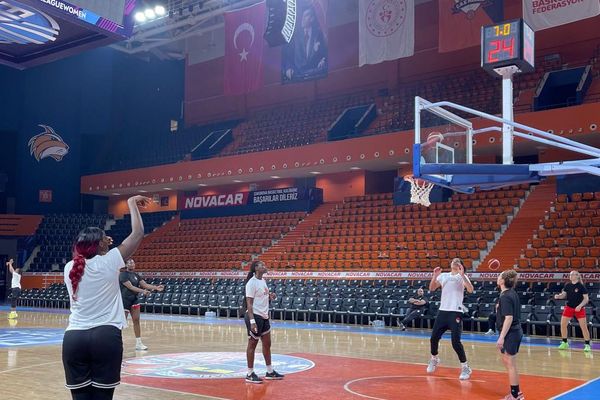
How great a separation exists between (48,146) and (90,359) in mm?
32235

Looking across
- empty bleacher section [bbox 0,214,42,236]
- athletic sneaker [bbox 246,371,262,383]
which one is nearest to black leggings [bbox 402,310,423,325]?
athletic sneaker [bbox 246,371,262,383]

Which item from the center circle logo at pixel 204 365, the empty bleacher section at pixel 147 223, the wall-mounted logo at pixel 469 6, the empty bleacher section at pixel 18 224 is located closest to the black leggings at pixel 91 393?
the center circle logo at pixel 204 365

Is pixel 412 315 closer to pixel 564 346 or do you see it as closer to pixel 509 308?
pixel 564 346

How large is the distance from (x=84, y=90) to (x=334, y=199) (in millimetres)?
14868

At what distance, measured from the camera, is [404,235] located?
2230 centimetres

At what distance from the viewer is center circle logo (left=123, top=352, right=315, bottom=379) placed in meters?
9.45

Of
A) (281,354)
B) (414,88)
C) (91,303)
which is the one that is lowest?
(281,354)

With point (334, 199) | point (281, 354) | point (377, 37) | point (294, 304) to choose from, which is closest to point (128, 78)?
point (334, 199)

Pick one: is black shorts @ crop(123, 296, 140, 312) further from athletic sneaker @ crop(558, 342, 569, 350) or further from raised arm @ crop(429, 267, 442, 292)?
athletic sneaker @ crop(558, 342, 569, 350)

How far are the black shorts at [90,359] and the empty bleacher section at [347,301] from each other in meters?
13.4

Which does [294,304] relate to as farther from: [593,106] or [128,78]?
[128,78]

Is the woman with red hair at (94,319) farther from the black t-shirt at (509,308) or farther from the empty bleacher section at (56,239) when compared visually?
the empty bleacher section at (56,239)

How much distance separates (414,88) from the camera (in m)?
29.6

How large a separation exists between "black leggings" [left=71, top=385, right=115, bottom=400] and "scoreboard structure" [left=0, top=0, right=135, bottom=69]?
13281 millimetres
